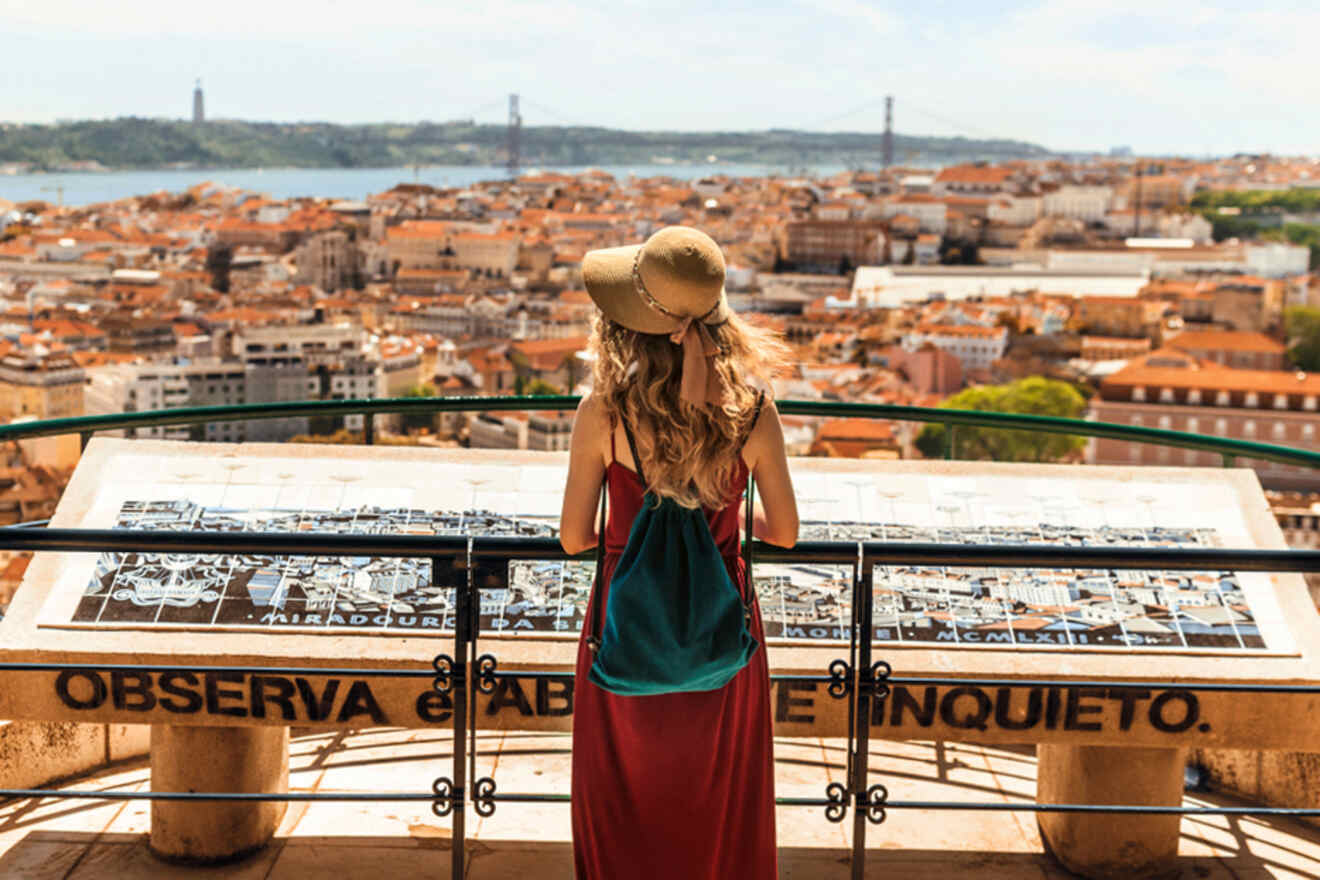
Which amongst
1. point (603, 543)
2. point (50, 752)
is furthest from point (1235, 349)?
point (603, 543)

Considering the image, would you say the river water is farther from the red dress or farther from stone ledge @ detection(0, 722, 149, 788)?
the red dress

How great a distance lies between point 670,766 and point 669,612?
152mm

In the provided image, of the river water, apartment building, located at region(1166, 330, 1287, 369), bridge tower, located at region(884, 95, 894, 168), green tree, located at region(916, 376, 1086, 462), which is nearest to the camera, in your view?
green tree, located at region(916, 376, 1086, 462)

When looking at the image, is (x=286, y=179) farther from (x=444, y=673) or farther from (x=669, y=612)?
(x=669, y=612)

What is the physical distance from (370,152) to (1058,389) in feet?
243

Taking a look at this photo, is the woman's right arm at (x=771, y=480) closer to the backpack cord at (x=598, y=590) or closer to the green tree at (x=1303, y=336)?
the backpack cord at (x=598, y=590)

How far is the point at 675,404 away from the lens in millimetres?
1183

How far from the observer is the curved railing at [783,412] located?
225 cm

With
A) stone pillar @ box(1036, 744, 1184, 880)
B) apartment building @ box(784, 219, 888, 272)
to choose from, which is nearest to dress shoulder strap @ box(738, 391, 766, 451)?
stone pillar @ box(1036, 744, 1184, 880)

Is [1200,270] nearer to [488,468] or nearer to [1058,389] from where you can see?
[1058,389]

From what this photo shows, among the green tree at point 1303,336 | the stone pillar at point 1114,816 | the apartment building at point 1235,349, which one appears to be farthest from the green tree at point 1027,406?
the stone pillar at point 1114,816

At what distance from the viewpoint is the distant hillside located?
3570 inches

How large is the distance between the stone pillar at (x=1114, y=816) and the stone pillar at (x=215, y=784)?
1.03m

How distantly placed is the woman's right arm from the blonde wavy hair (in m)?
0.02
